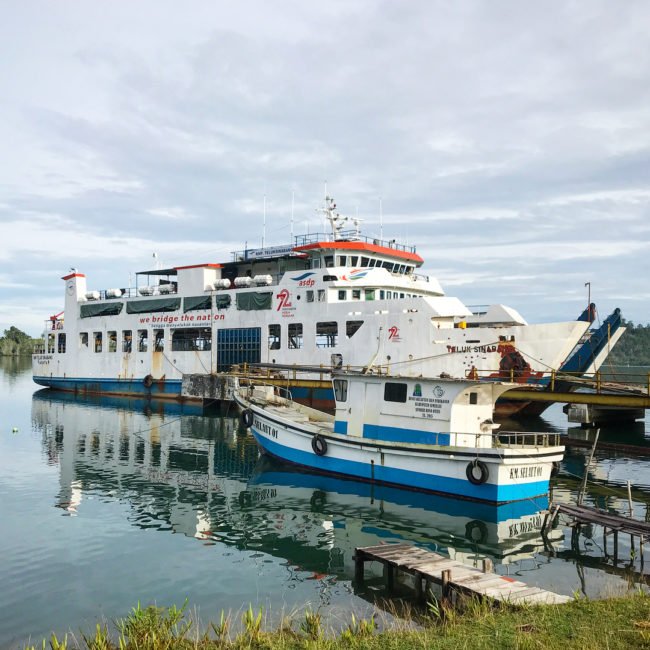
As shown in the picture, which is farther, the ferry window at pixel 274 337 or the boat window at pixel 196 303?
the boat window at pixel 196 303

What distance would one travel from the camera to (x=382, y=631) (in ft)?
35.3

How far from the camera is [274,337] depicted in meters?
44.1

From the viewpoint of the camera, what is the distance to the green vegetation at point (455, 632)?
29.7 ft

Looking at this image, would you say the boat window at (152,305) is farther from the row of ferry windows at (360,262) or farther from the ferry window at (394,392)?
the ferry window at (394,392)

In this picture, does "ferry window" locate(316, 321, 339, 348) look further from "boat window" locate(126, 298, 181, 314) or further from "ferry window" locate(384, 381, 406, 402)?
"ferry window" locate(384, 381, 406, 402)

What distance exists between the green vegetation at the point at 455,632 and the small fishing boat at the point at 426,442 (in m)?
8.66

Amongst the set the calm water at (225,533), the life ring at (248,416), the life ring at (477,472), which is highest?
the life ring at (248,416)

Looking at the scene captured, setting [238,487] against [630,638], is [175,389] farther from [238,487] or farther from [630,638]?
[630,638]

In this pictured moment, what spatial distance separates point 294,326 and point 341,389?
19423 millimetres

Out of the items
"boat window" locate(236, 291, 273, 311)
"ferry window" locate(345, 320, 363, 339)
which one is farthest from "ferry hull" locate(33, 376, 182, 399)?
"ferry window" locate(345, 320, 363, 339)

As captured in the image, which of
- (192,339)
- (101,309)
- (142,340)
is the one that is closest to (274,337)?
(192,339)

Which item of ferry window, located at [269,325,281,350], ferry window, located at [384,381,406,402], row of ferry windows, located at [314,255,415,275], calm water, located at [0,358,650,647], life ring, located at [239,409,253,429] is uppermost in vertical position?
row of ferry windows, located at [314,255,415,275]

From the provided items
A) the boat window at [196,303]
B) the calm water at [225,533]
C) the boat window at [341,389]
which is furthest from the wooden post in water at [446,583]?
the boat window at [196,303]

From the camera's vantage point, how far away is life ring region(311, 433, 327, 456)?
23.5 meters
